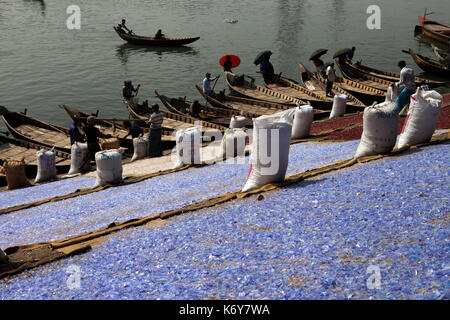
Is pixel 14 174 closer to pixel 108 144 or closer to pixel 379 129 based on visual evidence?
pixel 108 144

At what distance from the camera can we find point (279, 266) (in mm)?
6883

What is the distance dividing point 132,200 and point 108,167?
6.87 feet

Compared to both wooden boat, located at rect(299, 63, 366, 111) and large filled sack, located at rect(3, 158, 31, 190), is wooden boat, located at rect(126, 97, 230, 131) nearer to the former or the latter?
large filled sack, located at rect(3, 158, 31, 190)

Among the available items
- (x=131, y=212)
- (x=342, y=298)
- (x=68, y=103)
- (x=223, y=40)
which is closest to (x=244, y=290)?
(x=342, y=298)

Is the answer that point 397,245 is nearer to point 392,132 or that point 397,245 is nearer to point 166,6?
point 392,132

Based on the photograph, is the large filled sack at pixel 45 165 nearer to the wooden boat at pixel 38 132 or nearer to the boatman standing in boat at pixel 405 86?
the wooden boat at pixel 38 132

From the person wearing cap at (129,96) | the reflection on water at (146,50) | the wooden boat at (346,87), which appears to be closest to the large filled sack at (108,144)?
the person wearing cap at (129,96)

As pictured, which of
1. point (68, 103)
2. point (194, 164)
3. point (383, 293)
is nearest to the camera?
point (383, 293)

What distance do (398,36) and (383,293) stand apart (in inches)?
1897

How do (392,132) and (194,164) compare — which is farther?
(194,164)

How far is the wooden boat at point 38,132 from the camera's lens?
2080 centimetres

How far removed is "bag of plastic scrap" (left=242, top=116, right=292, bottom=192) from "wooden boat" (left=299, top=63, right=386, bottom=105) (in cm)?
1567

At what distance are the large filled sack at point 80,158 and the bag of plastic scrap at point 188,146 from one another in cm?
397

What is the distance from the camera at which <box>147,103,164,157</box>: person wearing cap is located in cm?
1683
